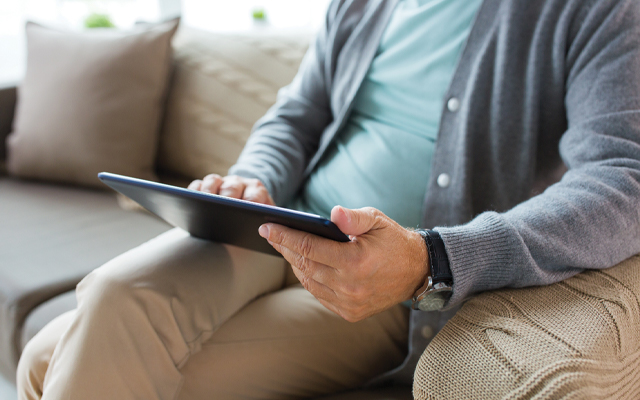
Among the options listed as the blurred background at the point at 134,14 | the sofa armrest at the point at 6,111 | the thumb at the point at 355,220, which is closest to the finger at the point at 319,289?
the thumb at the point at 355,220

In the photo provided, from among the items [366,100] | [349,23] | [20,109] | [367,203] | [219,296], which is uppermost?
[349,23]

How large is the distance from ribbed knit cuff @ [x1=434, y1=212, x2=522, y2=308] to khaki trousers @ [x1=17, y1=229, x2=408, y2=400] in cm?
29

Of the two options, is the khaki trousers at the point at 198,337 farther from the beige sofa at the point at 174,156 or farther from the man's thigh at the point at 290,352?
the beige sofa at the point at 174,156

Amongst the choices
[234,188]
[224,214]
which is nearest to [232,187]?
[234,188]

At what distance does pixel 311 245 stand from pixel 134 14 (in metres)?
2.92

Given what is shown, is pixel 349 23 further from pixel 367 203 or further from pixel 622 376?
pixel 622 376

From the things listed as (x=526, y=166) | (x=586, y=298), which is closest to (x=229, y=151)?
(x=526, y=166)

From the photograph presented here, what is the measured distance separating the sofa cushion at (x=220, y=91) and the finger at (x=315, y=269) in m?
0.87

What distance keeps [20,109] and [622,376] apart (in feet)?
5.64

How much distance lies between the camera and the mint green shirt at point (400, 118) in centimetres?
91

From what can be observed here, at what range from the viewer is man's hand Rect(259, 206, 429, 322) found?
575mm

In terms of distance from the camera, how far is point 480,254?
0.60 m

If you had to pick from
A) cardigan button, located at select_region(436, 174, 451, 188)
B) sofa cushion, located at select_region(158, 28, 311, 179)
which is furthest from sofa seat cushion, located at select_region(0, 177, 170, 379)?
cardigan button, located at select_region(436, 174, 451, 188)

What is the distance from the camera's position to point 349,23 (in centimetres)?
106
